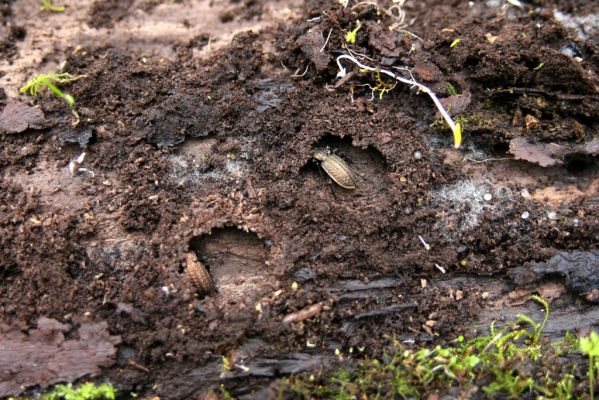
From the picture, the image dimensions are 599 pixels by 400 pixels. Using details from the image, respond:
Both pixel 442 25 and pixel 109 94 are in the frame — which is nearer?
pixel 109 94

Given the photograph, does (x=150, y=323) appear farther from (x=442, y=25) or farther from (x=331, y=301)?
(x=442, y=25)

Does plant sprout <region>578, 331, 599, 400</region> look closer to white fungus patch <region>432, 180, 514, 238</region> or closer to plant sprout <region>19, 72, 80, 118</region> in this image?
white fungus patch <region>432, 180, 514, 238</region>

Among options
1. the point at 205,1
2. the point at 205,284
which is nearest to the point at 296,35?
the point at 205,1

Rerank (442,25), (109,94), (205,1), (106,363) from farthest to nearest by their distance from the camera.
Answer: (205,1), (442,25), (109,94), (106,363)

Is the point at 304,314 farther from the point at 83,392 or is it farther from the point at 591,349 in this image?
the point at 591,349

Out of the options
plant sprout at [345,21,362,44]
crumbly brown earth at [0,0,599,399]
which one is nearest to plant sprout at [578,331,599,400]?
crumbly brown earth at [0,0,599,399]

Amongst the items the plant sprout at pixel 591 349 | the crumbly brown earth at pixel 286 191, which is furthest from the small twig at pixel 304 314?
the plant sprout at pixel 591 349

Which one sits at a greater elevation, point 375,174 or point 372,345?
point 375,174

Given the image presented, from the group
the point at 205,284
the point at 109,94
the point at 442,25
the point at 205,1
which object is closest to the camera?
the point at 205,284

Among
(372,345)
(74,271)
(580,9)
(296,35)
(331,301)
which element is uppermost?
(296,35)

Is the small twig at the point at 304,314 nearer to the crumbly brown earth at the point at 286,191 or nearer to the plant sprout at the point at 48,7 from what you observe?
the crumbly brown earth at the point at 286,191
